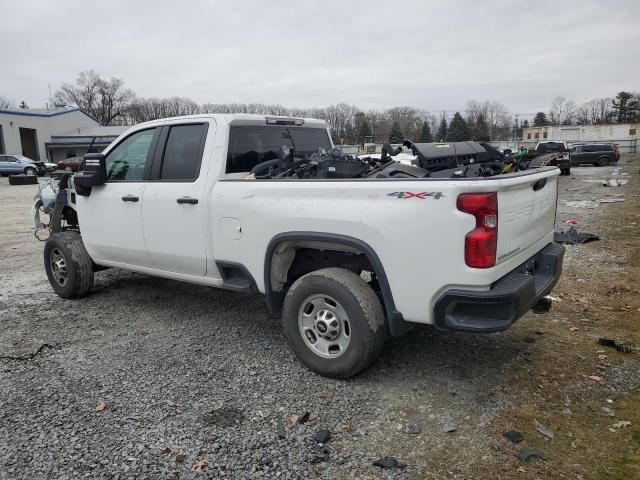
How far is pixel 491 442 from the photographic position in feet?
10.00

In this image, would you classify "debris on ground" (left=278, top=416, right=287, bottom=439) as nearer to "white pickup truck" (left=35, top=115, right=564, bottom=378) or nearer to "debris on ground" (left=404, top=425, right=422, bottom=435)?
"white pickup truck" (left=35, top=115, right=564, bottom=378)

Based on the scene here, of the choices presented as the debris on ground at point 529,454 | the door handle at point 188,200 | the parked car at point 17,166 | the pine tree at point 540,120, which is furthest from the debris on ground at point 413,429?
the pine tree at point 540,120

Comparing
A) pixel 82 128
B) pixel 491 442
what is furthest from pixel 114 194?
pixel 82 128

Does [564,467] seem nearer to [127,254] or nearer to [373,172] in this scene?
[373,172]

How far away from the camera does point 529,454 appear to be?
9.53 ft

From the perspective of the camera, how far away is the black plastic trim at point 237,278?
4289mm

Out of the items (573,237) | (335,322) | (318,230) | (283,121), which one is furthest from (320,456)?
(573,237)

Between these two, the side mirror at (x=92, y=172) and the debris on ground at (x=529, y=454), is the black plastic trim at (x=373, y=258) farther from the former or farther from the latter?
the side mirror at (x=92, y=172)

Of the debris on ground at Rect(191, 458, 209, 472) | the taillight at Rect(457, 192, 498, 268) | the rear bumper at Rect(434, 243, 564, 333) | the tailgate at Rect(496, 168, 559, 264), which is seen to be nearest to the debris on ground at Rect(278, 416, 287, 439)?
the debris on ground at Rect(191, 458, 209, 472)

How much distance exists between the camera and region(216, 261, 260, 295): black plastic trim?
429 centimetres

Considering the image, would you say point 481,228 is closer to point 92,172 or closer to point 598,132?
point 92,172

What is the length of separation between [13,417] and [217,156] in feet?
8.02

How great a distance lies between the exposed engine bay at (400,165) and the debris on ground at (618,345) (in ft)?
5.39

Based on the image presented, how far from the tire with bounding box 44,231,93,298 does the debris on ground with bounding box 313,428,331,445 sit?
12.6 feet
